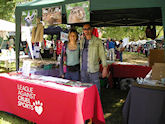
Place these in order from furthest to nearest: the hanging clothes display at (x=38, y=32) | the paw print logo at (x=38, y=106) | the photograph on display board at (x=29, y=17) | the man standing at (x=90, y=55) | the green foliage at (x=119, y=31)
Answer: the green foliage at (x=119, y=31) → the hanging clothes display at (x=38, y=32) → the photograph on display board at (x=29, y=17) → the man standing at (x=90, y=55) → the paw print logo at (x=38, y=106)

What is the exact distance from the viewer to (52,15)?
2.98 m

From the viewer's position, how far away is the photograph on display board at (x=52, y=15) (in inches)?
114

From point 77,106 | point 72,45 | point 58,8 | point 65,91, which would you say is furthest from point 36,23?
point 77,106

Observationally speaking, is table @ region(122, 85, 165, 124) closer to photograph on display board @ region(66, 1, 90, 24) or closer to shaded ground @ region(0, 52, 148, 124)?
shaded ground @ region(0, 52, 148, 124)

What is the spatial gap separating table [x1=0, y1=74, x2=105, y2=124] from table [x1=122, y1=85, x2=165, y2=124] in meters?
0.46

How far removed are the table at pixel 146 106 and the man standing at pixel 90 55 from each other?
0.66 meters

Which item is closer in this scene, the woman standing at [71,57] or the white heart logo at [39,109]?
the white heart logo at [39,109]

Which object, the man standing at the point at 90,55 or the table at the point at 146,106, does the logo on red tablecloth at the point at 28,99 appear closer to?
the man standing at the point at 90,55

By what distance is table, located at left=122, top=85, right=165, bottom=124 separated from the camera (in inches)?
80.5

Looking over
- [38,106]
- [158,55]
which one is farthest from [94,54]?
[158,55]

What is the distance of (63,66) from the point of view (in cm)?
296

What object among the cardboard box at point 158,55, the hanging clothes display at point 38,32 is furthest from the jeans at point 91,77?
the cardboard box at point 158,55

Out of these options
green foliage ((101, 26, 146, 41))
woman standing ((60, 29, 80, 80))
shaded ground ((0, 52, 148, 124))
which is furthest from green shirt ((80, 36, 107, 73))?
green foliage ((101, 26, 146, 41))

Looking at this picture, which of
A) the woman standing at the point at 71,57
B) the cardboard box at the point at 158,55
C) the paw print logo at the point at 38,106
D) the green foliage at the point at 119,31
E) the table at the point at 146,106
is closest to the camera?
the table at the point at 146,106
